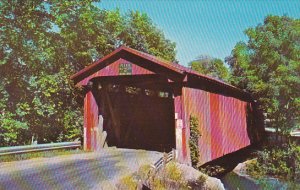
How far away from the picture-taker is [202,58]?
266ft

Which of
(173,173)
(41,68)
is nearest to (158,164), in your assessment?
(173,173)

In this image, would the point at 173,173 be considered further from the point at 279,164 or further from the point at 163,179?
the point at 279,164

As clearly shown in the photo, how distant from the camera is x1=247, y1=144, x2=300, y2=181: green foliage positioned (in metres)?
17.1

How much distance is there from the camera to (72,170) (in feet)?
32.3

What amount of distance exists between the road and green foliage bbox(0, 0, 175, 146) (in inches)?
221

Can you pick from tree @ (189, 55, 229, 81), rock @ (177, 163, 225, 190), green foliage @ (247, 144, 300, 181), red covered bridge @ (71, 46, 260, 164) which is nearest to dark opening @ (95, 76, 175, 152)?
red covered bridge @ (71, 46, 260, 164)

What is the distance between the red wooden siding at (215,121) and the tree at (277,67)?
186cm

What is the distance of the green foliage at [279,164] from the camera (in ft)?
56.0

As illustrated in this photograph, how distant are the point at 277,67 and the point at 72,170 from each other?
1317cm

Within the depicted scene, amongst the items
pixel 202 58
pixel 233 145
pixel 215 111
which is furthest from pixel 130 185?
pixel 202 58

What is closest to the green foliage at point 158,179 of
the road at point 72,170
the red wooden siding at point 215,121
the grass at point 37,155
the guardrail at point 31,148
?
the road at point 72,170

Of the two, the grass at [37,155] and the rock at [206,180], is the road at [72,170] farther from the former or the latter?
the rock at [206,180]

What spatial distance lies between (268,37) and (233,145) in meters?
6.25

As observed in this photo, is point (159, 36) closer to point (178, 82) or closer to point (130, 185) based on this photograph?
point (178, 82)
